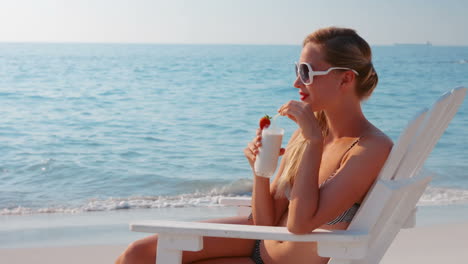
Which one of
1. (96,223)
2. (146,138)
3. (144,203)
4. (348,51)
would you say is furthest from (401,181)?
(146,138)

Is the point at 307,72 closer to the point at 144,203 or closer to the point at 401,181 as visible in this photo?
the point at 401,181

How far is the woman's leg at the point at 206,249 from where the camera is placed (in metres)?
2.55

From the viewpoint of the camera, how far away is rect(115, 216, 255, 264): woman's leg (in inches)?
101

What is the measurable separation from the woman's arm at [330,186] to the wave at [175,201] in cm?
483

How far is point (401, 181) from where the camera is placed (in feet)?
7.64

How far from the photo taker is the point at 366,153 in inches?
94.2

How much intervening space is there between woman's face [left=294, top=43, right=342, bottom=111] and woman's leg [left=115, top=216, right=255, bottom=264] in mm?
630

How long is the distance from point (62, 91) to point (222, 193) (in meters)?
13.8

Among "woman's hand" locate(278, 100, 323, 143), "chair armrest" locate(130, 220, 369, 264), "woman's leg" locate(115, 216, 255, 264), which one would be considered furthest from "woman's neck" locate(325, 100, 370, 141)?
"woman's leg" locate(115, 216, 255, 264)

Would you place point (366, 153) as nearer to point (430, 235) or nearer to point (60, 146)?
point (430, 235)

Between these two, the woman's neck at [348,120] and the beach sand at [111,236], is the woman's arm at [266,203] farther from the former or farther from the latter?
the beach sand at [111,236]

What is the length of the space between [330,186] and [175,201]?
541cm

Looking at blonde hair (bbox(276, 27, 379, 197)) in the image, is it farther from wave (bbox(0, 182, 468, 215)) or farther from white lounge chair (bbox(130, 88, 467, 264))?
wave (bbox(0, 182, 468, 215))

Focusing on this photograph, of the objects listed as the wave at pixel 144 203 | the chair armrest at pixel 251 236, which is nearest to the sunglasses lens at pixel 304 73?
the chair armrest at pixel 251 236
